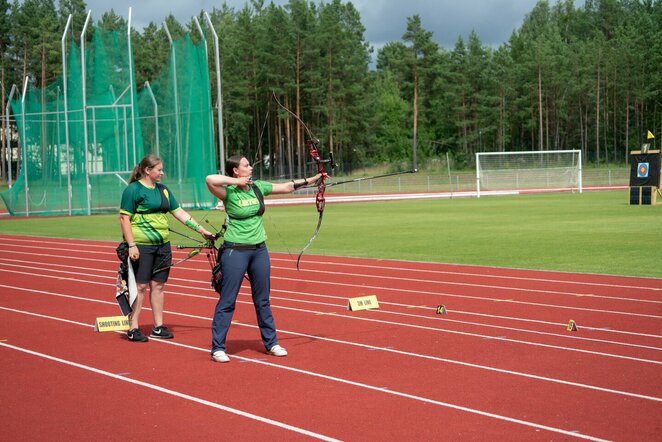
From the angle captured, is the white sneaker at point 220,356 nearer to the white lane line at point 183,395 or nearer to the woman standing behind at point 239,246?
the woman standing behind at point 239,246

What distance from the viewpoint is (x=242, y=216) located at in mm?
8367

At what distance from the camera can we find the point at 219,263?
27.9 ft

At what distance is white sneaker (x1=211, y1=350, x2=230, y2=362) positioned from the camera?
8.25 m

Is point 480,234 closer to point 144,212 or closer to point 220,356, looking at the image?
point 144,212

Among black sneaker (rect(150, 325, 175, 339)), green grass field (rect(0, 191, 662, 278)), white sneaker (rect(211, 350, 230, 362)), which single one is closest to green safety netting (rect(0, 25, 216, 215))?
green grass field (rect(0, 191, 662, 278))

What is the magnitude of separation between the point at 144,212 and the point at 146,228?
162 millimetres

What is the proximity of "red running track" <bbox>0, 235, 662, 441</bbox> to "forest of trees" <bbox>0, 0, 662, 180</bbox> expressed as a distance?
62956mm

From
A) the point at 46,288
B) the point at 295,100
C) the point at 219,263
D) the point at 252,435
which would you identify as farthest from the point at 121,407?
the point at 295,100

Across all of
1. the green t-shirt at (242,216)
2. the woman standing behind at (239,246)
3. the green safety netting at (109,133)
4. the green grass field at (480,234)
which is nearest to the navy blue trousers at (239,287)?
the woman standing behind at (239,246)

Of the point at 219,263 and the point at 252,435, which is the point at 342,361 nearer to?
the point at 219,263

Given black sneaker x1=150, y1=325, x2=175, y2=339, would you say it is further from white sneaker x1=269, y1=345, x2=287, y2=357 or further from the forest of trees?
the forest of trees

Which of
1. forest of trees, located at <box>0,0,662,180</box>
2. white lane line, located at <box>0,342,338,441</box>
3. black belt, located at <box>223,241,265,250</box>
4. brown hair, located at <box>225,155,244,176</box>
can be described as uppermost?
forest of trees, located at <box>0,0,662,180</box>

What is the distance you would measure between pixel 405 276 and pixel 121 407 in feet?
28.6

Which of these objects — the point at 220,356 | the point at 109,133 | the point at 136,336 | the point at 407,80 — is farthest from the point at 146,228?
the point at 407,80
